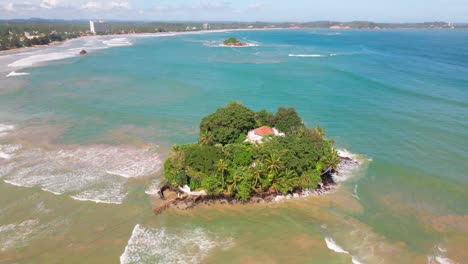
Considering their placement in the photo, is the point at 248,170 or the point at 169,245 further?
the point at 248,170

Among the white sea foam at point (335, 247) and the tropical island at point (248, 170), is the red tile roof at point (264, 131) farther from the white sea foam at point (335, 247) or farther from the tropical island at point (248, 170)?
the white sea foam at point (335, 247)

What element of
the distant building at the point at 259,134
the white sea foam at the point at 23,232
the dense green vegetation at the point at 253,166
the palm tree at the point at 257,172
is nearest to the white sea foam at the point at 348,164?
the dense green vegetation at the point at 253,166

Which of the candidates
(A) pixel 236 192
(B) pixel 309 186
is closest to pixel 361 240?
(B) pixel 309 186

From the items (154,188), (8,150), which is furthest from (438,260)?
(8,150)

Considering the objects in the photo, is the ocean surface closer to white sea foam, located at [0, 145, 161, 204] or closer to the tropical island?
white sea foam, located at [0, 145, 161, 204]

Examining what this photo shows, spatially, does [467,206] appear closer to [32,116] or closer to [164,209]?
[164,209]

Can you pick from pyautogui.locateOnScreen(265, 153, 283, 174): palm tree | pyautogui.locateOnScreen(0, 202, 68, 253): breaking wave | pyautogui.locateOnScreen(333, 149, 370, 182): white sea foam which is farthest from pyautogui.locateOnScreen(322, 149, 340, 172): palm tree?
pyautogui.locateOnScreen(0, 202, 68, 253): breaking wave

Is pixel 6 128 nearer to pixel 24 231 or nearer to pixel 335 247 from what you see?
pixel 24 231

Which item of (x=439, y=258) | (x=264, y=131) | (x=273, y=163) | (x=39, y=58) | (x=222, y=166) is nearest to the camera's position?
(x=439, y=258)
